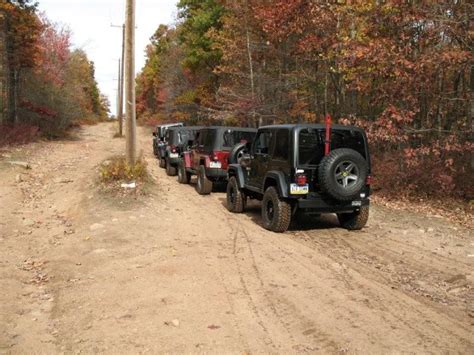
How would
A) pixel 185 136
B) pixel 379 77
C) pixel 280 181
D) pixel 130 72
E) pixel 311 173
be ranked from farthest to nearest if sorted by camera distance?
pixel 185 136
pixel 379 77
pixel 130 72
pixel 280 181
pixel 311 173

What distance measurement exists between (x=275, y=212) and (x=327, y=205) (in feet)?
3.08

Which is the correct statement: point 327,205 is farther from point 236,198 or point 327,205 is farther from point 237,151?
point 237,151

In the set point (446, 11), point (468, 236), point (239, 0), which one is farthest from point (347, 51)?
point (239, 0)

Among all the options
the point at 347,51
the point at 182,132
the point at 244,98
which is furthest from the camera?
the point at 244,98

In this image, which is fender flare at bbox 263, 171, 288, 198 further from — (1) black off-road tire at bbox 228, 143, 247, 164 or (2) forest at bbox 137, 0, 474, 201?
(2) forest at bbox 137, 0, 474, 201

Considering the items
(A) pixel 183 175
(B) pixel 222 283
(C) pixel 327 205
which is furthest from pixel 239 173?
(A) pixel 183 175

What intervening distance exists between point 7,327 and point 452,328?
4.41 m

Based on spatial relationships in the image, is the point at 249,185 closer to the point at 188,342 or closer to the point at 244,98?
the point at 188,342

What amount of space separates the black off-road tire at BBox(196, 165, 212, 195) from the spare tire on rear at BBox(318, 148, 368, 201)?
5342 mm

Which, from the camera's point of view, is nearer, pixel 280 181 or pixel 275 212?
pixel 280 181

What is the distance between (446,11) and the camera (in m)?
11.9

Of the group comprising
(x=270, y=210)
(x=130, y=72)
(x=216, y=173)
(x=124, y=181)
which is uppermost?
(x=130, y=72)

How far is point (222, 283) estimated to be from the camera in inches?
233

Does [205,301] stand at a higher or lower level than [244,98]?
lower
